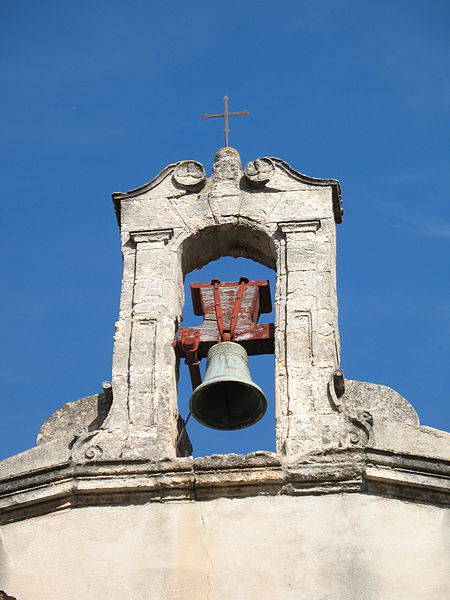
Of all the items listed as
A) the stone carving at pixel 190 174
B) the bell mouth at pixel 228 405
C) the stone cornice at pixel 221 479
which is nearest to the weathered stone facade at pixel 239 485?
the stone cornice at pixel 221 479

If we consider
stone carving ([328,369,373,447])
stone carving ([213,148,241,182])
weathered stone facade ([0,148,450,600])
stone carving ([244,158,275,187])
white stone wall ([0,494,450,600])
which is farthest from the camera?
stone carving ([213,148,241,182])

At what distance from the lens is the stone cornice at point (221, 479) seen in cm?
1107

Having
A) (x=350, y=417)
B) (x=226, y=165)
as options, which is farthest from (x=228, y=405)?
(x=226, y=165)

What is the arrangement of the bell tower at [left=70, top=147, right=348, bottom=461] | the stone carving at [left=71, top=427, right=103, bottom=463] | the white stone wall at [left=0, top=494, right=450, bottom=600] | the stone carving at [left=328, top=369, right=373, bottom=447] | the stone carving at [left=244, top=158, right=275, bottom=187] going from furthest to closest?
the stone carving at [left=244, top=158, right=275, bottom=187] → the bell tower at [left=70, top=147, right=348, bottom=461] → the stone carving at [left=71, top=427, right=103, bottom=463] → the stone carving at [left=328, top=369, right=373, bottom=447] → the white stone wall at [left=0, top=494, right=450, bottom=600]

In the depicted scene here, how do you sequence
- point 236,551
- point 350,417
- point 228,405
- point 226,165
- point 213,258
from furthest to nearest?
1. point 226,165
2. point 213,258
3. point 228,405
4. point 350,417
5. point 236,551

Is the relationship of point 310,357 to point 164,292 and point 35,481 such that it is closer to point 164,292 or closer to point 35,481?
point 164,292

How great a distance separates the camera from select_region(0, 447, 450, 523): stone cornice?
11.1m

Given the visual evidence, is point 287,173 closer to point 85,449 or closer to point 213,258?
point 213,258

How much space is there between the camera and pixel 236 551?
35.7 ft

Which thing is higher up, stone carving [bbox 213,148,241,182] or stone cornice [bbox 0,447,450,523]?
stone carving [bbox 213,148,241,182]

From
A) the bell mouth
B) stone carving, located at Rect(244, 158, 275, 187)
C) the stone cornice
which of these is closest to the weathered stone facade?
the stone cornice

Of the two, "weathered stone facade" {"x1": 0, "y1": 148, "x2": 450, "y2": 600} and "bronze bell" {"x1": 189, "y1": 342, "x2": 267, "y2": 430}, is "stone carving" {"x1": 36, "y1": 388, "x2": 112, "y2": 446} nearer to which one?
"weathered stone facade" {"x1": 0, "y1": 148, "x2": 450, "y2": 600}

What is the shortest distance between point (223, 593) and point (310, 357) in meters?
2.01

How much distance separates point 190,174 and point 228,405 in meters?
2.12
